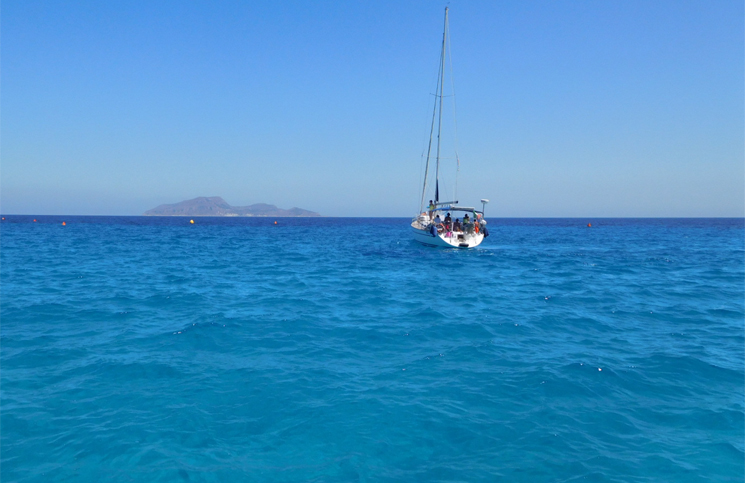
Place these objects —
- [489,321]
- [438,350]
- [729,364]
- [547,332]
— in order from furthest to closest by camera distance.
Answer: [489,321], [547,332], [438,350], [729,364]

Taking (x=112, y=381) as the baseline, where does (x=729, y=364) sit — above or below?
above

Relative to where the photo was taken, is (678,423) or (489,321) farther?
(489,321)

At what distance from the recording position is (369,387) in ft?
29.8

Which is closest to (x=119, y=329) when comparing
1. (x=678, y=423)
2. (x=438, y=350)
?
(x=438, y=350)

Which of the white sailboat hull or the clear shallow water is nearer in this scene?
the clear shallow water

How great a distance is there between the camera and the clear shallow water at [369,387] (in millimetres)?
6562

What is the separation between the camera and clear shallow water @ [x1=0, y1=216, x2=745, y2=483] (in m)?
6.56

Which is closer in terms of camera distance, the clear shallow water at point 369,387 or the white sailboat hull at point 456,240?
the clear shallow water at point 369,387

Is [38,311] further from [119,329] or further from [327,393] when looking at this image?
[327,393]

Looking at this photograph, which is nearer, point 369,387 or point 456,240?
point 369,387

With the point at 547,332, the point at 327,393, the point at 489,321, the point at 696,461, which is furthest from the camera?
the point at 489,321

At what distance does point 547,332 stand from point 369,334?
18.6ft

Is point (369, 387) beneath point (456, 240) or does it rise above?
beneath

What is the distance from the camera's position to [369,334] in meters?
13.0
